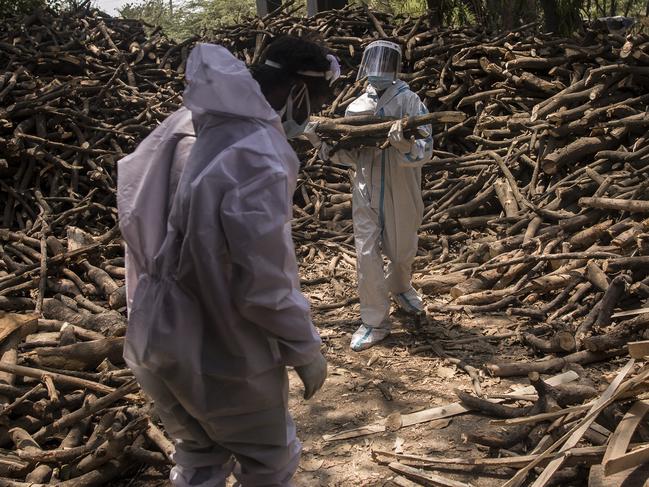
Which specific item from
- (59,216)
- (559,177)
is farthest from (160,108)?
(559,177)

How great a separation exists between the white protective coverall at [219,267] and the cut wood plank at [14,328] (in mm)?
2378

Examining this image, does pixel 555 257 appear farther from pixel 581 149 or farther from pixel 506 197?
pixel 581 149

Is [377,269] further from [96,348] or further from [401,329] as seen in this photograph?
[96,348]

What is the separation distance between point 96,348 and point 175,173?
8.09 ft

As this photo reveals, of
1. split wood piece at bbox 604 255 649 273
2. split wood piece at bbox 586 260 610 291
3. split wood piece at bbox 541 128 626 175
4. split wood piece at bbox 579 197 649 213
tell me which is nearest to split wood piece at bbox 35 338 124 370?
split wood piece at bbox 586 260 610 291

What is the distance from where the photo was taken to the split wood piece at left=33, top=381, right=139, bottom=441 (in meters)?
3.89

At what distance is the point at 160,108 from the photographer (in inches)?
373

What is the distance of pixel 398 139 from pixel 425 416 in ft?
5.99

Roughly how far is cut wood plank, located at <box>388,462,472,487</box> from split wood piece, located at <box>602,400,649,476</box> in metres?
0.69

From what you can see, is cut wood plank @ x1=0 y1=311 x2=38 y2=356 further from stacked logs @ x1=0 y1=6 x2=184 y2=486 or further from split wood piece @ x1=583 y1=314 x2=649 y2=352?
split wood piece @ x1=583 y1=314 x2=649 y2=352

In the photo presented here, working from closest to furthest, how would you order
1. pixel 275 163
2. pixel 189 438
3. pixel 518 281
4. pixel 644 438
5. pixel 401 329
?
pixel 275 163 < pixel 189 438 < pixel 644 438 < pixel 401 329 < pixel 518 281

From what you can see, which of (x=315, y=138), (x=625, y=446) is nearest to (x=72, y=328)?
(x=315, y=138)

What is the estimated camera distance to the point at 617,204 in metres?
6.17

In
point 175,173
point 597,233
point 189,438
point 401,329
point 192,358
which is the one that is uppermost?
point 175,173
